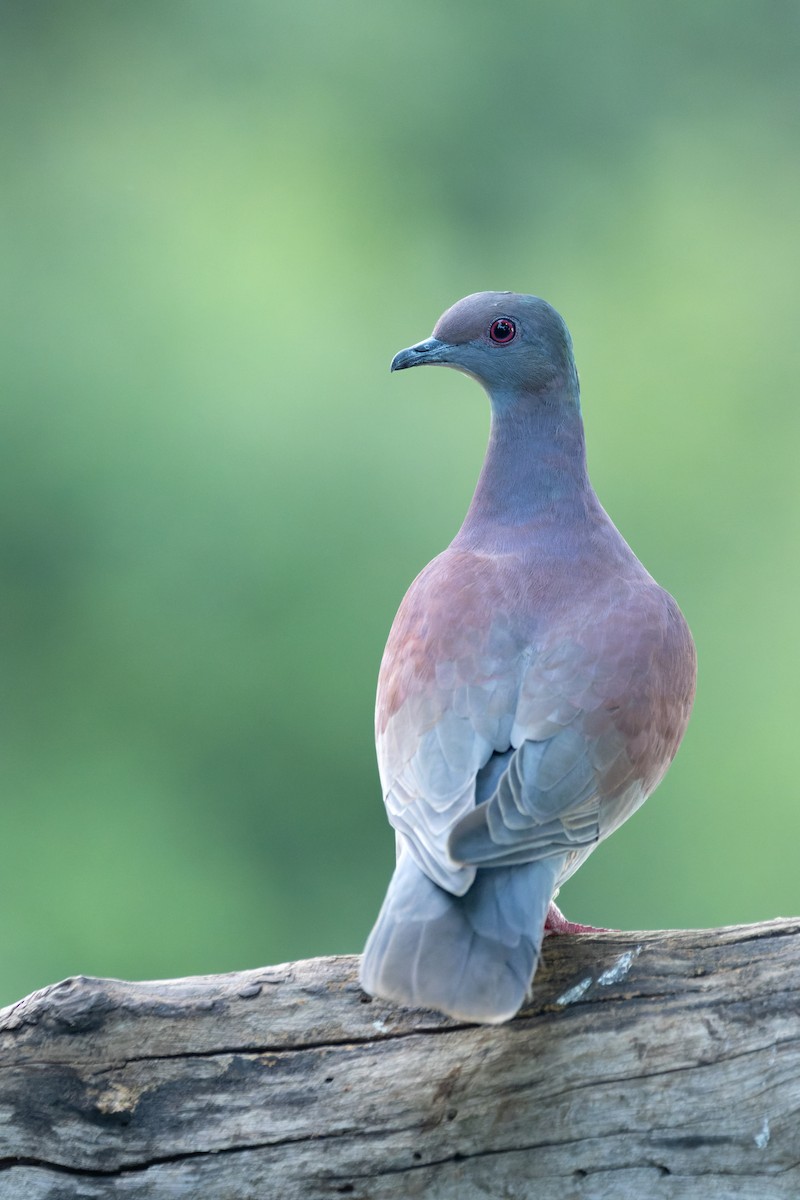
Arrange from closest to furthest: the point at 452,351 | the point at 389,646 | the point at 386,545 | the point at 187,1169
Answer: the point at 187,1169 < the point at 389,646 < the point at 452,351 < the point at 386,545

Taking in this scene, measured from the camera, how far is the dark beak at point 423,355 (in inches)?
107

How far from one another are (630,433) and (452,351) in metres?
3.49

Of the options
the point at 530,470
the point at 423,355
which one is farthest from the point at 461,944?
the point at 423,355

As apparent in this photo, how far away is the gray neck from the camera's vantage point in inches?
107

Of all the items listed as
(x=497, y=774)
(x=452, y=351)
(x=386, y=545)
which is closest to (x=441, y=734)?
(x=497, y=774)

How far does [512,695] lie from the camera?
89.7 inches

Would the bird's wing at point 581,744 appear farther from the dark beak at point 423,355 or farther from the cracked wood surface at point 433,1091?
the dark beak at point 423,355

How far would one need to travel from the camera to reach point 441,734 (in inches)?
A: 89.0

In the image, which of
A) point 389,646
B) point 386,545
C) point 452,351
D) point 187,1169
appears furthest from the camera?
point 386,545

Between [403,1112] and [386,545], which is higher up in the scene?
[386,545]

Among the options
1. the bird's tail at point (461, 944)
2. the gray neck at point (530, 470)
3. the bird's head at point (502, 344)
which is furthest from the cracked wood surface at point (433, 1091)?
the bird's head at point (502, 344)

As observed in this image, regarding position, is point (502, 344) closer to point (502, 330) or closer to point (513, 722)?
point (502, 330)

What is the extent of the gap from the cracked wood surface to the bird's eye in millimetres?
1149

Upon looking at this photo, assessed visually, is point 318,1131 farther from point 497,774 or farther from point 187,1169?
point 497,774
